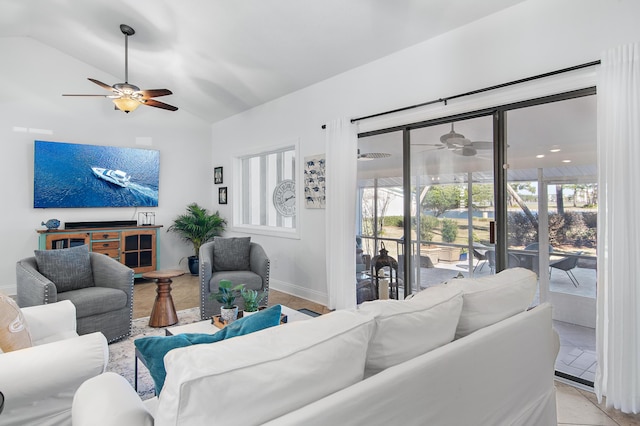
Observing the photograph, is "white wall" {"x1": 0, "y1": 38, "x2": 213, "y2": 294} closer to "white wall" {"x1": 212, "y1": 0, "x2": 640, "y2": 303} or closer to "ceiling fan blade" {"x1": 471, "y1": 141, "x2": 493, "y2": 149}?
"white wall" {"x1": 212, "y1": 0, "x2": 640, "y2": 303}

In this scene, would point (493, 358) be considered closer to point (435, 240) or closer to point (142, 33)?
point (435, 240)

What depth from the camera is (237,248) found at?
168 inches

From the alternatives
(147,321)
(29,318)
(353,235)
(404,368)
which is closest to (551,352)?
(404,368)

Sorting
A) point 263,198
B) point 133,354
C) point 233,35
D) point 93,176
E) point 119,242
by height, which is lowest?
point 133,354

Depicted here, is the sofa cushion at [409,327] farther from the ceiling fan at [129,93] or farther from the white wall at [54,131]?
the white wall at [54,131]

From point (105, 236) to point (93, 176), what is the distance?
3.17 feet

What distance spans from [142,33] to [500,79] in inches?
152

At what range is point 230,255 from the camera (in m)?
4.21

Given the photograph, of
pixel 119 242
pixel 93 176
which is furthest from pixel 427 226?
pixel 93 176

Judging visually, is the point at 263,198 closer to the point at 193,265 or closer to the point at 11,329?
the point at 193,265

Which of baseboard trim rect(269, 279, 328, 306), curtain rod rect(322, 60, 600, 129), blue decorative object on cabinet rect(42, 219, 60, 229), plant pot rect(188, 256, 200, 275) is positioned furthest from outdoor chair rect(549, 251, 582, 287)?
blue decorative object on cabinet rect(42, 219, 60, 229)

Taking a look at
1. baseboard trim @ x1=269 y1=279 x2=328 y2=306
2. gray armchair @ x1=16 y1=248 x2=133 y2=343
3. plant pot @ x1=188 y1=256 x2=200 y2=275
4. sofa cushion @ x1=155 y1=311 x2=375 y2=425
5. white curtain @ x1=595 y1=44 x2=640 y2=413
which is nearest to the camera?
sofa cushion @ x1=155 y1=311 x2=375 y2=425

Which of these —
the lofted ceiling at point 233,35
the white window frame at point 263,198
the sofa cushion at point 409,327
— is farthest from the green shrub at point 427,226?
the sofa cushion at point 409,327

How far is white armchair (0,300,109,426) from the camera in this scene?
1346 mm
